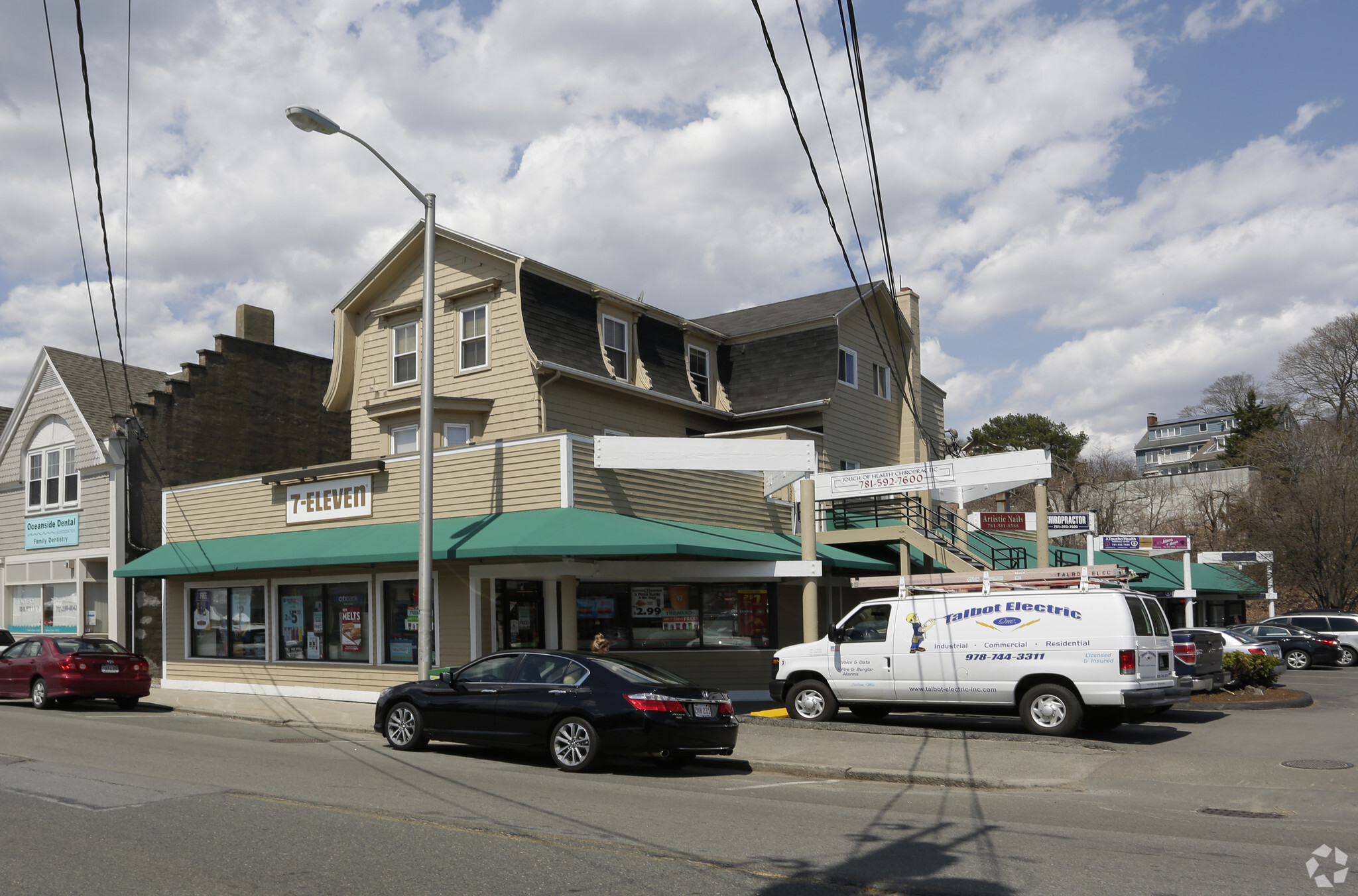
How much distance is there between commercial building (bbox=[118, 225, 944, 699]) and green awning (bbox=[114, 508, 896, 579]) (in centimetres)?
6

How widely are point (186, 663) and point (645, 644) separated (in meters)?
11.1

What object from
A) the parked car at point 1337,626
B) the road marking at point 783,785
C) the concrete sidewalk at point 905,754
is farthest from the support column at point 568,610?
the parked car at point 1337,626

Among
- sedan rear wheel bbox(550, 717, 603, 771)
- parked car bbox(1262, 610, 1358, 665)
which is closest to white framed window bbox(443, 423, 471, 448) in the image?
sedan rear wheel bbox(550, 717, 603, 771)

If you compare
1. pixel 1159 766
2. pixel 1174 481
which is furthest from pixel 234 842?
pixel 1174 481

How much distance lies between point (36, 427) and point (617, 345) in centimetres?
1732

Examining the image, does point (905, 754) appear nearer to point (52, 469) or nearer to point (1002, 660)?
point (1002, 660)

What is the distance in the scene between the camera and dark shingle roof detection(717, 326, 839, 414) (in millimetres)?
27125

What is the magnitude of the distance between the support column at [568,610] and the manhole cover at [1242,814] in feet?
35.4

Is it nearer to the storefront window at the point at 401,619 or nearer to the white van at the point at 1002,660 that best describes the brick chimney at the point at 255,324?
the storefront window at the point at 401,619

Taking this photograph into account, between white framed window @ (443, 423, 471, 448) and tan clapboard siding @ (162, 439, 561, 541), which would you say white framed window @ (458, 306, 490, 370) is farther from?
tan clapboard siding @ (162, 439, 561, 541)

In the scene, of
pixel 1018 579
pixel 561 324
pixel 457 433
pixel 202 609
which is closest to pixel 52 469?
pixel 202 609

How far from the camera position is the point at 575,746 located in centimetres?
1216

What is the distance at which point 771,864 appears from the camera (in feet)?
23.8

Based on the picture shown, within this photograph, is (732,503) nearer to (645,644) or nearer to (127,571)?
(645,644)
